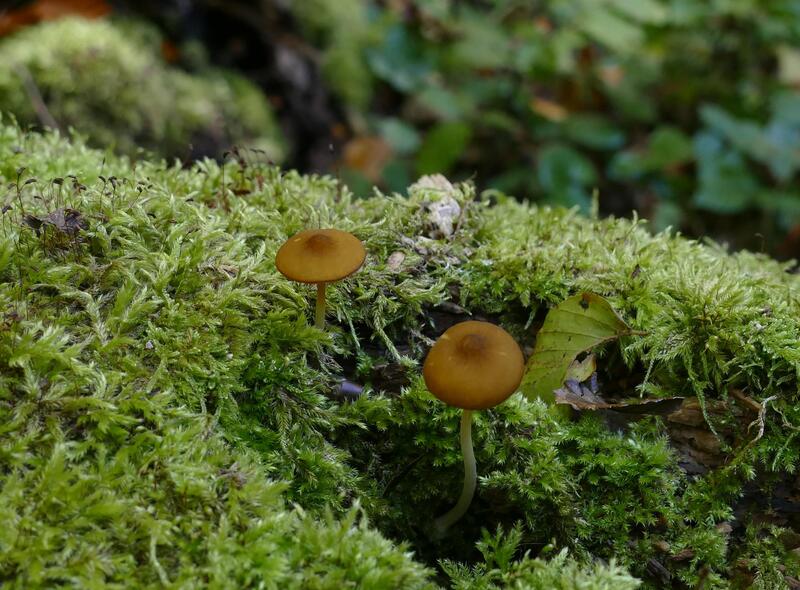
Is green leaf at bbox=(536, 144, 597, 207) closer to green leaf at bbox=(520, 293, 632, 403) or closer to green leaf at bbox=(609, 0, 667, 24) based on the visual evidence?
green leaf at bbox=(609, 0, 667, 24)

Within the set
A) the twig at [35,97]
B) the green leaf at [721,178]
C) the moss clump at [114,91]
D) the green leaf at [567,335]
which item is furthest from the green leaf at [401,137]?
the green leaf at [567,335]

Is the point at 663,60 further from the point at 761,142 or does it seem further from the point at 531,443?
the point at 531,443

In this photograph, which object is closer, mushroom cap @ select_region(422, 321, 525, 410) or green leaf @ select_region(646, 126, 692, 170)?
mushroom cap @ select_region(422, 321, 525, 410)

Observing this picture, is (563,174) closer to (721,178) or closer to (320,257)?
(721,178)

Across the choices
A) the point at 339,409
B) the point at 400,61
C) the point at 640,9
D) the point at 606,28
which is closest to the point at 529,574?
the point at 339,409

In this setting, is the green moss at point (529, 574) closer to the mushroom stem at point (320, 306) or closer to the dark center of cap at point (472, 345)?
the dark center of cap at point (472, 345)

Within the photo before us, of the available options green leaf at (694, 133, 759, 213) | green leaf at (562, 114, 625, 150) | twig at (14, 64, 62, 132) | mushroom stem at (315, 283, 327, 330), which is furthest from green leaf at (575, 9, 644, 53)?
mushroom stem at (315, 283, 327, 330)
